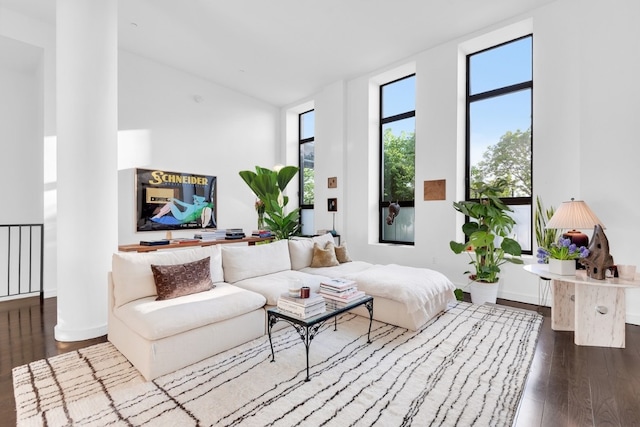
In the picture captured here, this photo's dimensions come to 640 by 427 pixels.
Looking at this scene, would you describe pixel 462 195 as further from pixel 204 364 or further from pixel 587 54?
pixel 204 364

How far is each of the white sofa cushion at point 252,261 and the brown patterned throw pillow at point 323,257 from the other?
38cm

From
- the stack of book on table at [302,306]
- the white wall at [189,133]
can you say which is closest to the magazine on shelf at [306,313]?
the stack of book on table at [302,306]

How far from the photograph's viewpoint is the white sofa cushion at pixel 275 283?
2.88 meters

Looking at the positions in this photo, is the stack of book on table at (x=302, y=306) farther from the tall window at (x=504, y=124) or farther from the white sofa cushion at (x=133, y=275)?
the tall window at (x=504, y=124)

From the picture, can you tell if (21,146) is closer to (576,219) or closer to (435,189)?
(435,189)

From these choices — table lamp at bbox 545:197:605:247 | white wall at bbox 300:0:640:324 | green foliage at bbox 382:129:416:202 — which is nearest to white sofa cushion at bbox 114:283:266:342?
table lamp at bbox 545:197:605:247

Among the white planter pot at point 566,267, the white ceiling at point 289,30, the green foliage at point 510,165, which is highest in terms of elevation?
the white ceiling at point 289,30

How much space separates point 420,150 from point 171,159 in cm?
411

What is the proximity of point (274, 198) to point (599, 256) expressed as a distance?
3.96 metres

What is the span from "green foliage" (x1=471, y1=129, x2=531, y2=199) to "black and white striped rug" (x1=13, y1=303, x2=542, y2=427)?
82.5 inches

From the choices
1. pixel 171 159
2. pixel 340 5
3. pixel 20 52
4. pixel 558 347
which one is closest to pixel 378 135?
pixel 340 5

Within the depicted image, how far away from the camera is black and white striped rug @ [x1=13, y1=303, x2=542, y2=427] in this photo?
67.4 inches

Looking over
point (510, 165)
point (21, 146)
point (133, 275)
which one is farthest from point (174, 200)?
point (510, 165)

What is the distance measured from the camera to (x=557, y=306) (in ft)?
9.86
